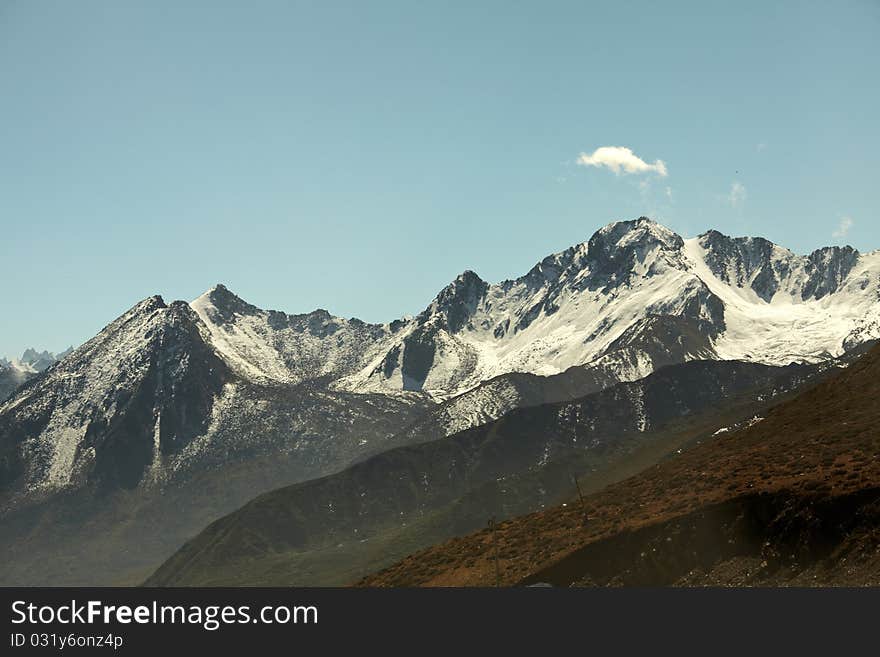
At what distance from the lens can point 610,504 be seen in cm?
11938

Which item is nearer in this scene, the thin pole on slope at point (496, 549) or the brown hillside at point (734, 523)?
the brown hillside at point (734, 523)

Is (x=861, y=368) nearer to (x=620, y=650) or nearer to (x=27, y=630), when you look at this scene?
(x=620, y=650)

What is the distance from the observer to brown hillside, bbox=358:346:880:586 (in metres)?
80.4

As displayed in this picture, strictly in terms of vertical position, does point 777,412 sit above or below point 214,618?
above

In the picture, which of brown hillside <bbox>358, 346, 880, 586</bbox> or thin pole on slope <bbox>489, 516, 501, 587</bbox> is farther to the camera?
thin pole on slope <bbox>489, 516, 501, 587</bbox>

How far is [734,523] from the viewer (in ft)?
292

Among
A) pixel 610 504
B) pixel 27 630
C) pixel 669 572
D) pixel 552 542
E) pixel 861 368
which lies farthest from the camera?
pixel 861 368

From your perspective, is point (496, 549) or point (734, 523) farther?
point (496, 549)

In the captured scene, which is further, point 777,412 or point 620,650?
point 777,412

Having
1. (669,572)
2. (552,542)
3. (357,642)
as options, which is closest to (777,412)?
(552,542)

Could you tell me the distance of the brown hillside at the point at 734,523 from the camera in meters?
80.4

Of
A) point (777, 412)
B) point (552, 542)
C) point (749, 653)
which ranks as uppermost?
point (777, 412)

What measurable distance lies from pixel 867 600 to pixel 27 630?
4787 centimetres

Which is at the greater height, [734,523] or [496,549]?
[496,549]
